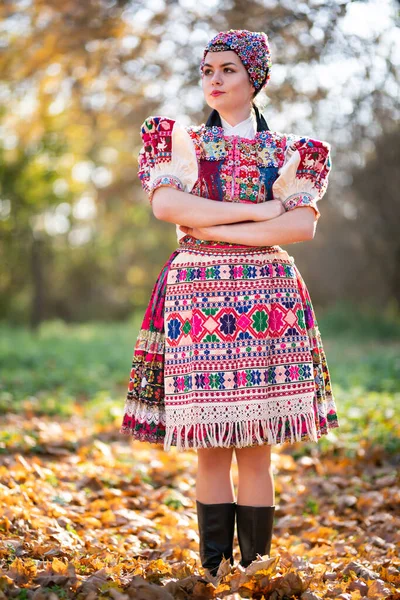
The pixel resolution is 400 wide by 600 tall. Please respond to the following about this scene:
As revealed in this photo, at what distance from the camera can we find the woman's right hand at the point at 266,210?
2453 millimetres

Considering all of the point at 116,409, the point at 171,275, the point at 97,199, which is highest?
the point at 97,199

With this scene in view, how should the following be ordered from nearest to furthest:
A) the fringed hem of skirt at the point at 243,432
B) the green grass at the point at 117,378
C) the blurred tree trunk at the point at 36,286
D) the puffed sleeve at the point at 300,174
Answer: the fringed hem of skirt at the point at 243,432 < the puffed sleeve at the point at 300,174 < the green grass at the point at 117,378 < the blurred tree trunk at the point at 36,286

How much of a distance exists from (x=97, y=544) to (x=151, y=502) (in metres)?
0.96

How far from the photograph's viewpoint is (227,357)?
7.98 feet

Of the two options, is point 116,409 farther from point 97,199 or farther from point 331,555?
point 97,199

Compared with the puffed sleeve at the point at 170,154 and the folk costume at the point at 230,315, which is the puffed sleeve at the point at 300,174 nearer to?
the folk costume at the point at 230,315

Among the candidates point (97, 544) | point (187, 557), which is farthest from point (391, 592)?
point (97, 544)

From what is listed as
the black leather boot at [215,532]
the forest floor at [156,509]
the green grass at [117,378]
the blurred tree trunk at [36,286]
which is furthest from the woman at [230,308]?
the blurred tree trunk at [36,286]

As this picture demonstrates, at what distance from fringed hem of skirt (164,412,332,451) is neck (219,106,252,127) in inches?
43.1

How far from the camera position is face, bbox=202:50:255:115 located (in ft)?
8.34

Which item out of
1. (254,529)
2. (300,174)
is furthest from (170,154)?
(254,529)

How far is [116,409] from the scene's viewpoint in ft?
19.1

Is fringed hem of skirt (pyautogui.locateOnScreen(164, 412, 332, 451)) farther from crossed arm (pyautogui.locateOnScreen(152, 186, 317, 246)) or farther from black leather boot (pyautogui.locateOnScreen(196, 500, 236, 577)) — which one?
crossed arm (pyautogui.locateOnScreen(152, 186, 317, 246))

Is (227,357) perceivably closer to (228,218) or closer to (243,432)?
(243,432)
